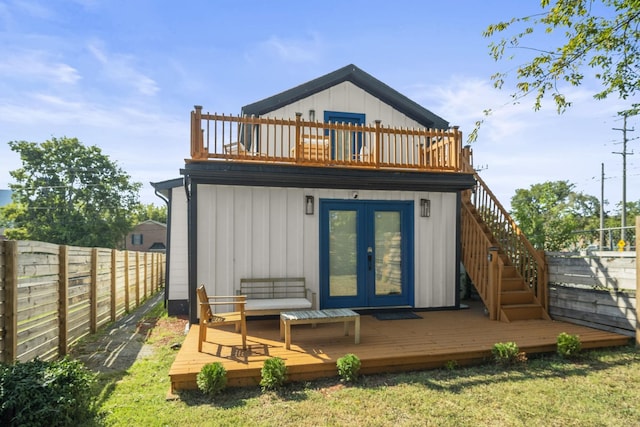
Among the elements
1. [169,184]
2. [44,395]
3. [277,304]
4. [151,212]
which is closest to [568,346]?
[277,304]

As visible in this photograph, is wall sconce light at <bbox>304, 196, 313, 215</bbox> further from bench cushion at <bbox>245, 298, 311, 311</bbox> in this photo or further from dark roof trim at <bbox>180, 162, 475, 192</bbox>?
bench cushion at <bbox>245, 298, 311, 311</bbox>

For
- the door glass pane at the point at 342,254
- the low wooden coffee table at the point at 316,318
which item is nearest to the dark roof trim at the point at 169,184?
the door glass pane at the point at 342,254

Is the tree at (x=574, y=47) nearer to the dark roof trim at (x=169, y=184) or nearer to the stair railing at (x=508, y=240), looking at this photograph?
the stair railing at (x=508, y=240)

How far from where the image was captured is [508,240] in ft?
25.4

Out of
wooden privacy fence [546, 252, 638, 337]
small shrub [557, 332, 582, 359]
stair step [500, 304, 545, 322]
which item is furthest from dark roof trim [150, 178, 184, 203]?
wooden privacy fence [546, 252, 638, 337]

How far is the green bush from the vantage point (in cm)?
286

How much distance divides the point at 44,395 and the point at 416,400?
3404mm

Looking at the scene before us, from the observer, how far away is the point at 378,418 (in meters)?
3.36

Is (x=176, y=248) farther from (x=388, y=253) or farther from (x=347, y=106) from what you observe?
(x=347, y=106)

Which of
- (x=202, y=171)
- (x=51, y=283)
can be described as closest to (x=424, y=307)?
(x=202, y=171)

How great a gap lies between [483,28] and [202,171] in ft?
17.8

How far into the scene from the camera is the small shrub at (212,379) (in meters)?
3.84

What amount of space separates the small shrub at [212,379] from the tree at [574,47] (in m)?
6.68

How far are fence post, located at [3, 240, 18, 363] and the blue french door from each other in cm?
458
